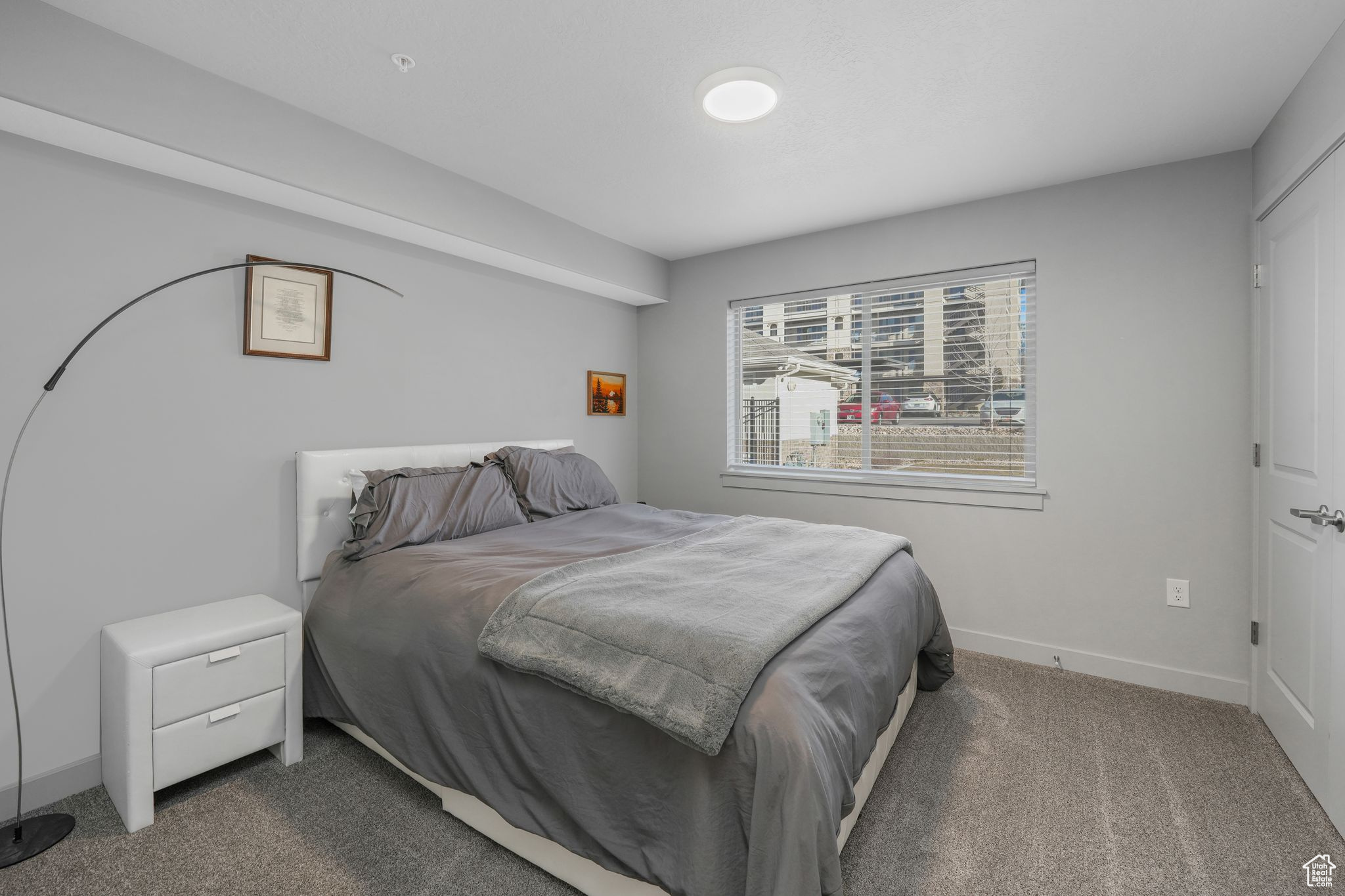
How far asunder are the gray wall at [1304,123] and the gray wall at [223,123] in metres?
3.23

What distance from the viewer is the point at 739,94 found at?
220 cm

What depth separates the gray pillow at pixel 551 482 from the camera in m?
3.21

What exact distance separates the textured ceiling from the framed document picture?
69 centimetres

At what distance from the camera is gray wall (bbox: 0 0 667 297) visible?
5.86 ft

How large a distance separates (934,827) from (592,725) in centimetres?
117

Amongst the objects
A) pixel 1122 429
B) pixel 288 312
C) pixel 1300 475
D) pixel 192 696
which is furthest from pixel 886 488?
pixel 192 696

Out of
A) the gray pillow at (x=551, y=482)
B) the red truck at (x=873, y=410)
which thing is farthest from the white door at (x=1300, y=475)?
the gray pillow at (x=551, y=482)

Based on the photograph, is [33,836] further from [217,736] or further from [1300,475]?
[1300,475]

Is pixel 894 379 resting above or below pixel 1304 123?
below

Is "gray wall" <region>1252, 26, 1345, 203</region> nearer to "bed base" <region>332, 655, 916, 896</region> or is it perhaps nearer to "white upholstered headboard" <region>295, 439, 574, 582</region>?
"bed base" <region>332, 655, 916, 896</region>

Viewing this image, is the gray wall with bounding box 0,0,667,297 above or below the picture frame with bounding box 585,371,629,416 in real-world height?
above

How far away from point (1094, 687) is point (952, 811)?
4.74 feet

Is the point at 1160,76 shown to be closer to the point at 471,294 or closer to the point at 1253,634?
the point at 1253,634

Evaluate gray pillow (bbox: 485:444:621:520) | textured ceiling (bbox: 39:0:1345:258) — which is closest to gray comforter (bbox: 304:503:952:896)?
gray pillow (bbox: 485:444:621:520)
